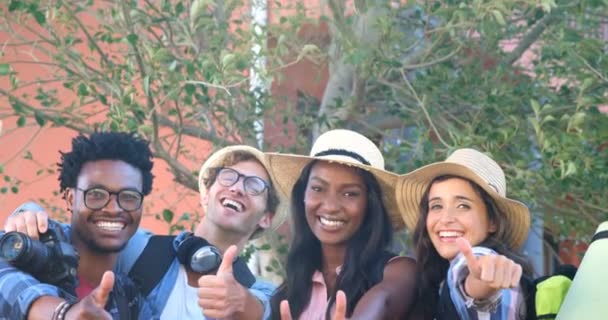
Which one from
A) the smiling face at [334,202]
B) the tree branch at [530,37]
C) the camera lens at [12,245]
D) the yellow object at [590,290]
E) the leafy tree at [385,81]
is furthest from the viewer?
the tree branch at [530,37]

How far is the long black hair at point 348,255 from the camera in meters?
3.65

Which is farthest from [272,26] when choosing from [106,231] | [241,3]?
[106,231]

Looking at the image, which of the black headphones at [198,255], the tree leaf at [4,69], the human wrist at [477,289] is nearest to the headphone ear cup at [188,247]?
the black headphones at [198,255]

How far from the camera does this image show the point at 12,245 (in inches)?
127

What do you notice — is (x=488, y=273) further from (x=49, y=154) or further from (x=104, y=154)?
(x=49, y=154)

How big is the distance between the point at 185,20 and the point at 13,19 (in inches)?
37.9

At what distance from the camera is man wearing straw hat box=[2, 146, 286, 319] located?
328 cm

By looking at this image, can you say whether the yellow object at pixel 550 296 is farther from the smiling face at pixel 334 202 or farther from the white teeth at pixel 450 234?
the smiling face at pixel 334 202

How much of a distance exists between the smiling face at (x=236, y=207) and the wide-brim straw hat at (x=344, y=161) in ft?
0.28

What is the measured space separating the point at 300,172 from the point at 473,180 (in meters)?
0.70

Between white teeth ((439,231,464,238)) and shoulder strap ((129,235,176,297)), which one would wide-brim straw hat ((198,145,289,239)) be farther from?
white teeth ((439,231,464,238))

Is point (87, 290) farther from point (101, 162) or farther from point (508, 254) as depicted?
point (508, 254)

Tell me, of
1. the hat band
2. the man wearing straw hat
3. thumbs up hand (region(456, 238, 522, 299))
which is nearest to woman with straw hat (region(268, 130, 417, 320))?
the hat band

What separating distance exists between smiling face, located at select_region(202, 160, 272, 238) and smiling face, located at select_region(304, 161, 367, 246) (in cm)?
20
